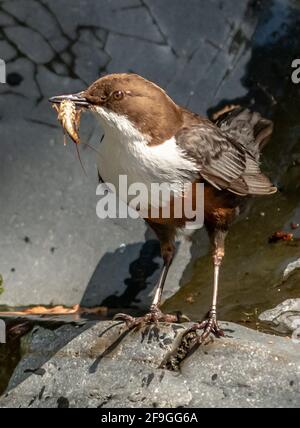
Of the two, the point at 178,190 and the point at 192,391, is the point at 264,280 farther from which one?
the point at 192,391

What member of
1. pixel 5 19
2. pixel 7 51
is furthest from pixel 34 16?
pixel 7 51

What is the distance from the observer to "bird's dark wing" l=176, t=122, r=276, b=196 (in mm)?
4883

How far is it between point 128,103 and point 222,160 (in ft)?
2.60

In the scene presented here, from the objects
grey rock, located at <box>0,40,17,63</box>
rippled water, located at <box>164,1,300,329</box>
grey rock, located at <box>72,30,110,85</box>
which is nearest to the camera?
rippled water, located at <box>164,1,300,329</box>

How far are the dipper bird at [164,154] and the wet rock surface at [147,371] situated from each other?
0.51 ft

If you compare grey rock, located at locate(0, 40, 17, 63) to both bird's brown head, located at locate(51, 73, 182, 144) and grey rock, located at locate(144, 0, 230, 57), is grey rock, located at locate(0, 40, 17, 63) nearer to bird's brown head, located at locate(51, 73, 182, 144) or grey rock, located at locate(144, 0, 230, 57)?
grey rock, located at locate(144, 0, 230, 57)

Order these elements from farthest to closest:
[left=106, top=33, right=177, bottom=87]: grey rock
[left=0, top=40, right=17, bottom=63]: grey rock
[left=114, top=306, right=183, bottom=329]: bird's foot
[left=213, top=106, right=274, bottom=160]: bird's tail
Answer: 1. [left=106, top=33, right=177, bottom=87]: grey rock
2. [left=0, top=40, right=17, bottom=63]: grey rock
3. [left=213, top=106, right=274, bottom=160]: bird's tail
4. [left=114, top=306, right=183, bottom=329]: bird's foot

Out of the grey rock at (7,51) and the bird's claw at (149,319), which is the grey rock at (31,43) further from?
the bird's claw at (149,319)

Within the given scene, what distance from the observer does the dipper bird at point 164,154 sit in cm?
461

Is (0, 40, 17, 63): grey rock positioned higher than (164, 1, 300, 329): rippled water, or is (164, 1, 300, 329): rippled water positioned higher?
(0, 40, 17, 63): grey rock

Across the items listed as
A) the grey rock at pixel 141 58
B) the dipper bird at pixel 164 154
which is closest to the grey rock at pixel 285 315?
the dipper bird at pixel 164 154

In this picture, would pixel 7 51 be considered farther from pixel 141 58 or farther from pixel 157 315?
pixel 157 315

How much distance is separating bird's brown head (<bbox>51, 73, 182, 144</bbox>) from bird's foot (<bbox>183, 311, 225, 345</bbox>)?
994 mm

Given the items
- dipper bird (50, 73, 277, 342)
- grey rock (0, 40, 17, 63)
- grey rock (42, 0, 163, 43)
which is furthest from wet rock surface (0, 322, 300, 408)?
grey rock (42, 0, 163, 43)
